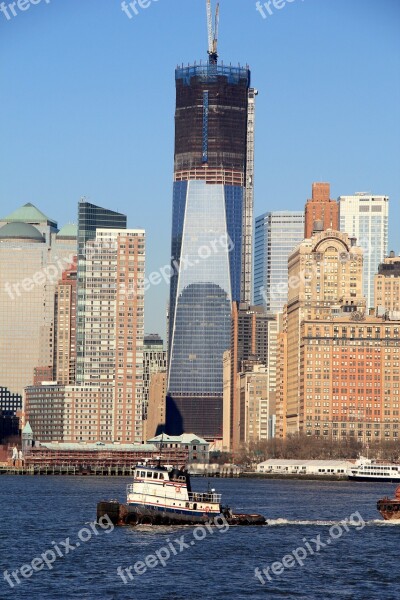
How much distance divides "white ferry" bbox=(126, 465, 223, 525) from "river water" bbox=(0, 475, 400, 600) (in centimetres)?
140

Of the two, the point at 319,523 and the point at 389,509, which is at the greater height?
the point at 389,509

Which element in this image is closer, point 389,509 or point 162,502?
point 162,502

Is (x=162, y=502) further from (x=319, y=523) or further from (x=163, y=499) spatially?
(x=319, y=523)

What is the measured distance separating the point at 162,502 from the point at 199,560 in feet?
73.6

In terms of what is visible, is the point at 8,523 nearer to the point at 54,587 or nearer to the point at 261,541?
the point at 261,541

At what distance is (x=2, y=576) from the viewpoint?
11512cm

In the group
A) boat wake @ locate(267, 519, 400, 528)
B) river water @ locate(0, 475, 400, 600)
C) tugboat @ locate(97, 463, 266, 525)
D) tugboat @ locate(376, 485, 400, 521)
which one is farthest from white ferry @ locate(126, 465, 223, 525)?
tugboat @ locate(376, 485, 400, 521)

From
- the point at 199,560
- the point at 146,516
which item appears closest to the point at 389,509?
the point at 146,516

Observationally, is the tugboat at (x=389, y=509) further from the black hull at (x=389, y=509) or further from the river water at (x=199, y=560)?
the river water at (x=199, y=560)

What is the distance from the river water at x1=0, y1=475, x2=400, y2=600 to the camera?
10838 cm

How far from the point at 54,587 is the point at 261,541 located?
1327 inches

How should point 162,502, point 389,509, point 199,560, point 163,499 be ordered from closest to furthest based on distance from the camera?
point 199,560 → point 162,502 → point 163,499 → point 389,509

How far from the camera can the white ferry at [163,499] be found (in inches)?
5748

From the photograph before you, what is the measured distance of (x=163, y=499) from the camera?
146750 mm
